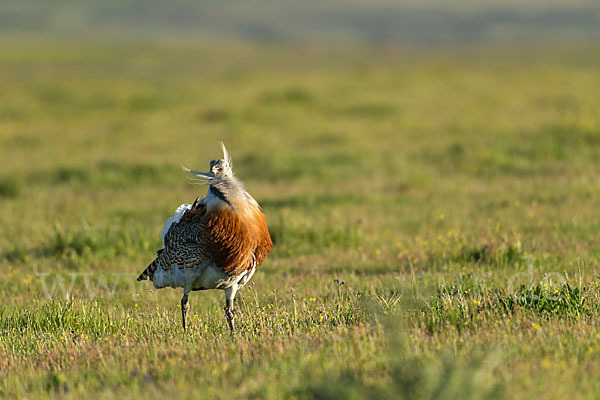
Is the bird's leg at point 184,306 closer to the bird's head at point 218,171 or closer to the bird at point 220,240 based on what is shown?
the bird at point 220,240

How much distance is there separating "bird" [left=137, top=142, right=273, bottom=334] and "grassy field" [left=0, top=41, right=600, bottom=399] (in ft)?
1.28

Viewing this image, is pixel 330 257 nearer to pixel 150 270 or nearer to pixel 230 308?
pixel 150 270

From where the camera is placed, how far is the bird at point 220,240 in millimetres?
5652

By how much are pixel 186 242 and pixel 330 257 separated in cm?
286

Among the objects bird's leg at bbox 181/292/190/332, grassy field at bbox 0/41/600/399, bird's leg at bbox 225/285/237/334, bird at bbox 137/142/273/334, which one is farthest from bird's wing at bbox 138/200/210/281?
grassy field at bbox 0/41/600/399

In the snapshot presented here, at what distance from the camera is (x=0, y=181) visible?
43.8 ft

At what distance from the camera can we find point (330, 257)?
27.8 feet

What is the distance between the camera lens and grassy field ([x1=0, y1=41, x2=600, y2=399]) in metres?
4.18

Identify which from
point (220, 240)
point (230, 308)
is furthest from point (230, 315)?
point (220, 240)

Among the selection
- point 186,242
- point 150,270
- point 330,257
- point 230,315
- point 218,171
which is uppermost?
point 218,171

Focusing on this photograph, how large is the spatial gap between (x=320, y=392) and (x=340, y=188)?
921cm

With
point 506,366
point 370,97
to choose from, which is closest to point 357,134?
point 370,97

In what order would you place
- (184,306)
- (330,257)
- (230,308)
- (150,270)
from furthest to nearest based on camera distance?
(330,257) → (150,270) → (184,306) → (230,308)

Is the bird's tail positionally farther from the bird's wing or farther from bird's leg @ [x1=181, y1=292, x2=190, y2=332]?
bird's leg @ [x1=181, y1=292, x2=190, y2=332]
